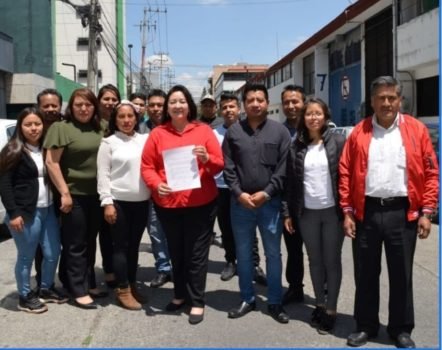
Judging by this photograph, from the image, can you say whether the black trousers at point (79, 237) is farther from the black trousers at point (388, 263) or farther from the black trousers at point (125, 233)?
the black trousers at point (388, 263)

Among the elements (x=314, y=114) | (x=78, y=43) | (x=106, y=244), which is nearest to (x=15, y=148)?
(x=106, y=244)

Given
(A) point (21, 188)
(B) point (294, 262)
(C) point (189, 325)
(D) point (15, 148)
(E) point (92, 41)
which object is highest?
(E) point (92, 41)

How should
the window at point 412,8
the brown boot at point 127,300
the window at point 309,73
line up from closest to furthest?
→ the brown boot at point 127,300 → the window at point 412,8 → the window at point 309,73

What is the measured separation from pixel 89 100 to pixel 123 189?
872 millimetres

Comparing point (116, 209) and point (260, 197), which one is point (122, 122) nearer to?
point (116, 209)

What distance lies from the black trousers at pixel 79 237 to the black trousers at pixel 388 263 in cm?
241

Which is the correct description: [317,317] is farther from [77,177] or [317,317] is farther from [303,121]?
[77,177]

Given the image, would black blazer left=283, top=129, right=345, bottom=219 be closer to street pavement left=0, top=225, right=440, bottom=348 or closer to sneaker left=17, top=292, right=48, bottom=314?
street pavement left=0, top=225, right=440, bottom=348

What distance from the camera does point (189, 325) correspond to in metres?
4.37

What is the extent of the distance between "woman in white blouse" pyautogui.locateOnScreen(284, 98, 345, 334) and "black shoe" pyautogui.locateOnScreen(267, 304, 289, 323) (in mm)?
244

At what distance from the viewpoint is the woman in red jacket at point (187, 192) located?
14.5 feet

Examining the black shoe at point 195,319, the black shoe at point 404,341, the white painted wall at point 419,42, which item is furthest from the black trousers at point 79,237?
the white painted wall at point 419,42

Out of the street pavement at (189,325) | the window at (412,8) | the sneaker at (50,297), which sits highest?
the window at (412,8)

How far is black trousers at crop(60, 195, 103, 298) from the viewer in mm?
4695
